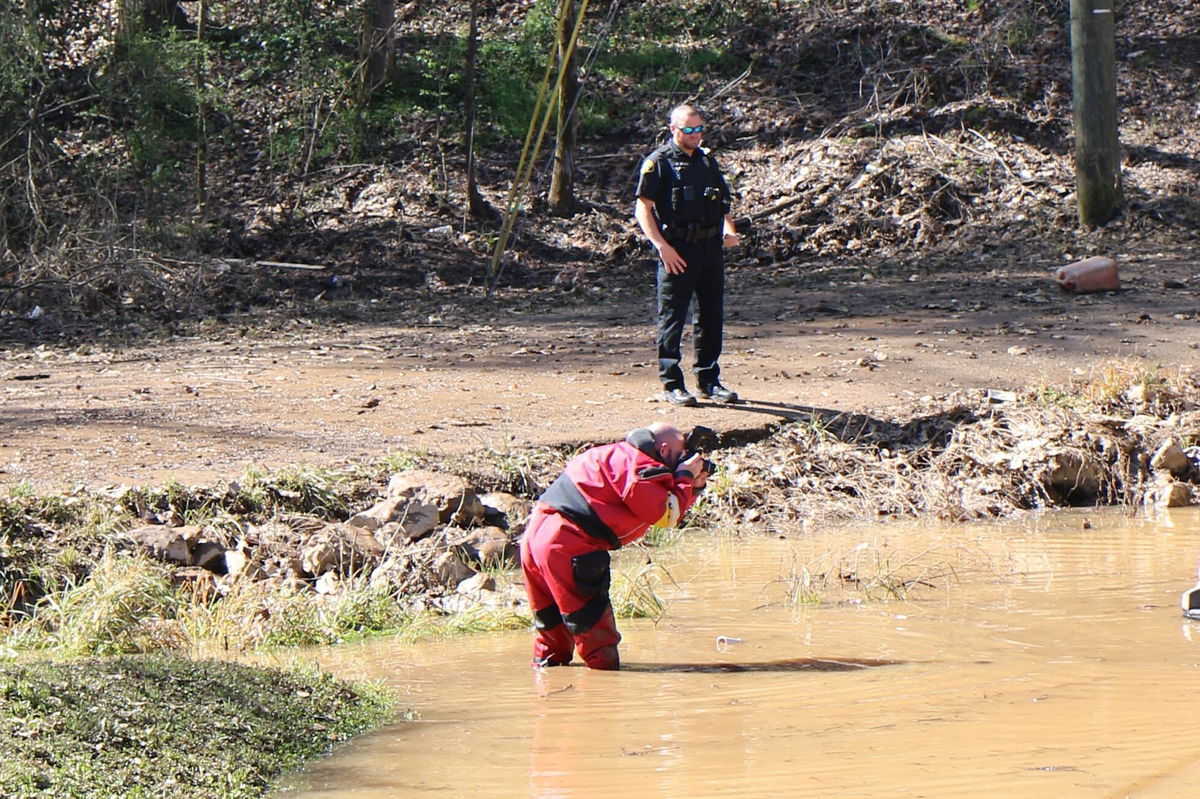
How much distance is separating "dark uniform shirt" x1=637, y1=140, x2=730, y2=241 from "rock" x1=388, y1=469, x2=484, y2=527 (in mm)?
2387

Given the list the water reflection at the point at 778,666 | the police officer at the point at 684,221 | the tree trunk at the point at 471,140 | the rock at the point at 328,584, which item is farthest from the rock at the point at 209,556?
the tree trunk at the point at 471,140

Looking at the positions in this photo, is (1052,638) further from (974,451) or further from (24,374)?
(24,374)

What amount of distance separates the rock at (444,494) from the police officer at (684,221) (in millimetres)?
2186

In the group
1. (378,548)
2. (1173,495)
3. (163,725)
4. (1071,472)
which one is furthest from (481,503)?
(1173,495)

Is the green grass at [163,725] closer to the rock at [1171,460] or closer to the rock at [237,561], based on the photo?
the rock at [237,561]

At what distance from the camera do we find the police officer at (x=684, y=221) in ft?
30.2

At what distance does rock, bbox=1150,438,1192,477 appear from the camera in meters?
9.12

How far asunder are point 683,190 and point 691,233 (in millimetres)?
302

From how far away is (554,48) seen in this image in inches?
655

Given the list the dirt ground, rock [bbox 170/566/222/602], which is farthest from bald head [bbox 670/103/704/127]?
rock [bbox 170/566/222/602]

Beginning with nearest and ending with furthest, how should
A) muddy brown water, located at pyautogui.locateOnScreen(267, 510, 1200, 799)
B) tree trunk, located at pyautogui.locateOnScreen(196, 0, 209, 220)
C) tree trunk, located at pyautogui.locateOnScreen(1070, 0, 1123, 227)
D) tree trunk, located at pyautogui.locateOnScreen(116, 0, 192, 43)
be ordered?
Result: muddy brown water, located at pyautogui.locateOnScreen(267, 510, 1200, 799) < tree trunk, located at pyautogui.locateOnScreen(1070, 0, 1123, 227) < tree trunk, located at pyautogui.locateOnScreen(116, 0, 192, 43) < tree trunk, located at pyautogui.locateOnScreen(196, 0, 209, 220)

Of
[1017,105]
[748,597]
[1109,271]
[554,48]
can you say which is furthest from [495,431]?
[1017,105]

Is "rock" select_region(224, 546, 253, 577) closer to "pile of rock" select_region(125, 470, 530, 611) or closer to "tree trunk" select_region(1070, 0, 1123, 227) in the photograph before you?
"pile of rock" select_region(125, 470, 530, 611)

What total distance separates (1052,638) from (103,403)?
7.19 m
